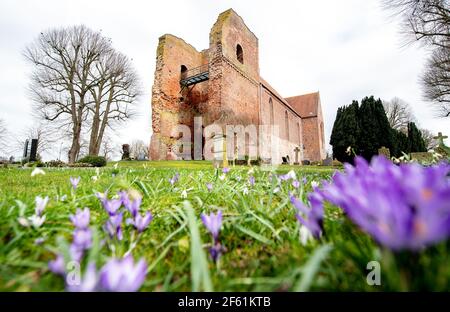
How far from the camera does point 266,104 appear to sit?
23.1 meters

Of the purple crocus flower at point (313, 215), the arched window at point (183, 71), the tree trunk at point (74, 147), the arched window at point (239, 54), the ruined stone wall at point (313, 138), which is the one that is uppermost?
the arched window at point (239, 54)

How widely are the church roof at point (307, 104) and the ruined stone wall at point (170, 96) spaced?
1982 centimetres

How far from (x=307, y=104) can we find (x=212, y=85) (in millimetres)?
23225

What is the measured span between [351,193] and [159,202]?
4.56 feet

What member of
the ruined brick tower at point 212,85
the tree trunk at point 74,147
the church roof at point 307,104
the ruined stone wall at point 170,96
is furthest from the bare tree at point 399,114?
the tree trunk at point 74,147

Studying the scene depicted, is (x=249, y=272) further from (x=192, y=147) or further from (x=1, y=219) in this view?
(x=192, y=147)

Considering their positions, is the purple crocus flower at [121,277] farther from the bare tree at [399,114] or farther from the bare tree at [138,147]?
the bare tree at [138,147]

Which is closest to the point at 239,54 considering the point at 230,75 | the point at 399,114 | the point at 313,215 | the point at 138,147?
the point at 230,75

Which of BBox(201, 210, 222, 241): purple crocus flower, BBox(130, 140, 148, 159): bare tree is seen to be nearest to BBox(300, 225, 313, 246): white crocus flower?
BBox(201, 210, 222, 241): purple crocus flower

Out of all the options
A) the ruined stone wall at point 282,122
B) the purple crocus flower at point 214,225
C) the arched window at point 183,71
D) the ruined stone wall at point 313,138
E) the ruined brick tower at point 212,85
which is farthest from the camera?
the ruined stone wall at point 313,138

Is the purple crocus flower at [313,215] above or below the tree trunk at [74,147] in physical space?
below

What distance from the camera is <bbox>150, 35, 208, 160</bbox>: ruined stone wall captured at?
1816 cm

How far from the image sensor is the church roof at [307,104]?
34.9 m

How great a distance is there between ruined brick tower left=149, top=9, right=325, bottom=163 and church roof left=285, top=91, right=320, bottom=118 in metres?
12.8
